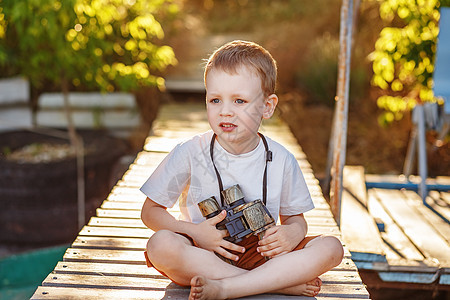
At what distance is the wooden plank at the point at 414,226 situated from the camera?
9.95 feet

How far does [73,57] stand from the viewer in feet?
16.0

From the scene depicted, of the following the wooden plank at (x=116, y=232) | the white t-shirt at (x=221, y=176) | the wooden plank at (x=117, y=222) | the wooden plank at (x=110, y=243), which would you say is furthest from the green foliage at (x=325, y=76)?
the white t-shirt at (x=221, y=176)

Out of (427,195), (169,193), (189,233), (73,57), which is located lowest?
(427,195)

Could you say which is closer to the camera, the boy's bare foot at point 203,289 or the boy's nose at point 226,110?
the boy's bare foot at point 203,289

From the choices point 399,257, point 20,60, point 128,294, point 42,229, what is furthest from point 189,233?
point 20,60

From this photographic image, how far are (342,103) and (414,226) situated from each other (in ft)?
3.28

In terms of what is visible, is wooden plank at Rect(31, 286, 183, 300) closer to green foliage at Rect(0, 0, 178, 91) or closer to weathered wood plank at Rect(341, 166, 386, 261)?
weathered wood plank at Rect(341, 166, 386, 261)

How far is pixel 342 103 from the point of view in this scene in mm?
3186

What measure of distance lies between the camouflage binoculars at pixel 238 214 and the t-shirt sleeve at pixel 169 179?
5.9 inches

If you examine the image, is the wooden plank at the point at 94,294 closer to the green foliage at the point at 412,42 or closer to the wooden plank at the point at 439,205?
the wooden plank at the point at 439,205

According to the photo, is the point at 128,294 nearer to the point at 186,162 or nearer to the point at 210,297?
the point at 210,297

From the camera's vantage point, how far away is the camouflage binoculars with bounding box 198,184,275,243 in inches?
77.7

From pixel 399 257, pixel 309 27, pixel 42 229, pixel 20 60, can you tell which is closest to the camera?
pixel 399 257

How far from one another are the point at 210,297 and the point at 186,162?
1.84ft
